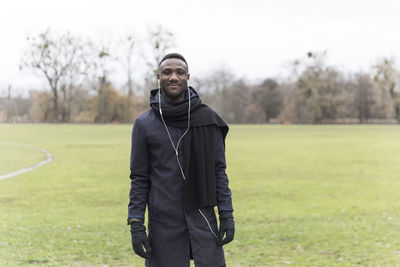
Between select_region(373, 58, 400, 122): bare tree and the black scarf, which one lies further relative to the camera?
select_region(373, 58, 400, 122): bare tree

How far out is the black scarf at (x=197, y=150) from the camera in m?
→ 2.93

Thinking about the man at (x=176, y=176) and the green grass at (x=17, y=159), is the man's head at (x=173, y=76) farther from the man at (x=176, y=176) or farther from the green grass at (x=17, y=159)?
the green grass at (x=17, y=159)

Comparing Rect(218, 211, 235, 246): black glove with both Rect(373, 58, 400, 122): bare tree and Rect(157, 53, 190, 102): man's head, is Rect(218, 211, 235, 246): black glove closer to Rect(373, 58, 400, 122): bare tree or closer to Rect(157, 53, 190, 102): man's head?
Rect(157, 53, 190, 102): man's head

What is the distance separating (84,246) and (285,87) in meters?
80.6

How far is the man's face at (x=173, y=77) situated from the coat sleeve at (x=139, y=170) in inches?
11.5

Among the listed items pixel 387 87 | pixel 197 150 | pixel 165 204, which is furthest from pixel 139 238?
pixel 387 87

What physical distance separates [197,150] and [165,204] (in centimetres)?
41

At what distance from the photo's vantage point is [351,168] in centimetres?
1708

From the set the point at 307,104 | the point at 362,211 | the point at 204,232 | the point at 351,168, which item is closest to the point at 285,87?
the point at 307,104

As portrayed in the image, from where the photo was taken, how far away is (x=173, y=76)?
2912 millimetres

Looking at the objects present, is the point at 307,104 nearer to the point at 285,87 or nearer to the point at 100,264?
the point at 285,87

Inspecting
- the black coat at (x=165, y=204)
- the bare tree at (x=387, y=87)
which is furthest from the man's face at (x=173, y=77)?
the bare tree at (x=387, y=87)

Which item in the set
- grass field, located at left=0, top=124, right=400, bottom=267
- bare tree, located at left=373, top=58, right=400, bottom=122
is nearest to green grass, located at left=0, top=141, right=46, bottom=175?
grass field, located at left=0, top=124, right=400, bottom=267

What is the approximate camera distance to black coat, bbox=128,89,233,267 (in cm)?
293
